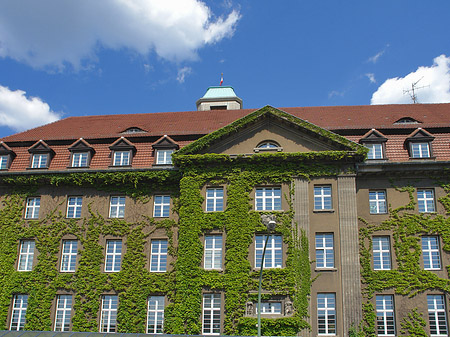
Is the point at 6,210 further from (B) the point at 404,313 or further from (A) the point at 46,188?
(B) the point at 404,313

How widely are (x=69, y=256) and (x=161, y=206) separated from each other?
6.15 m

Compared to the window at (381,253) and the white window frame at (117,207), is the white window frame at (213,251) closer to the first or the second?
the white window frame at (117,207)

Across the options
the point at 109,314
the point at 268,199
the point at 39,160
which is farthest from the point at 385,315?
the point at 39,160

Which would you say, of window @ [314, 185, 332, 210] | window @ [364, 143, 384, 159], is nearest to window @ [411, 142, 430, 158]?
window @ [364, 143, 384, 159]

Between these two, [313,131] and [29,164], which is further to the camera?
[29,164]

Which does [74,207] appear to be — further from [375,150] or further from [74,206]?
[375,150]

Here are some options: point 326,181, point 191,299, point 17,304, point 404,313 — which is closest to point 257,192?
point 326,181

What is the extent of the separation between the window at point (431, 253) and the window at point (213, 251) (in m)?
11.2

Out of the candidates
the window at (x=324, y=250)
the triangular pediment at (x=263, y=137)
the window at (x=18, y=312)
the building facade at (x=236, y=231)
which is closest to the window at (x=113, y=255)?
the building facade at (x=236, y=231)

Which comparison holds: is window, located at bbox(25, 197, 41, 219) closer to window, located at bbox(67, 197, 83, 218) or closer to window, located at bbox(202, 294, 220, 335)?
window, located at bbox(67, 197, 83, 218)

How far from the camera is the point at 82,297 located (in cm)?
2736

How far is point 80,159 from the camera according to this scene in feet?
100

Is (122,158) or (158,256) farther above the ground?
(122,158)

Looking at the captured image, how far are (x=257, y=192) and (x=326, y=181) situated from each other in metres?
3.93
